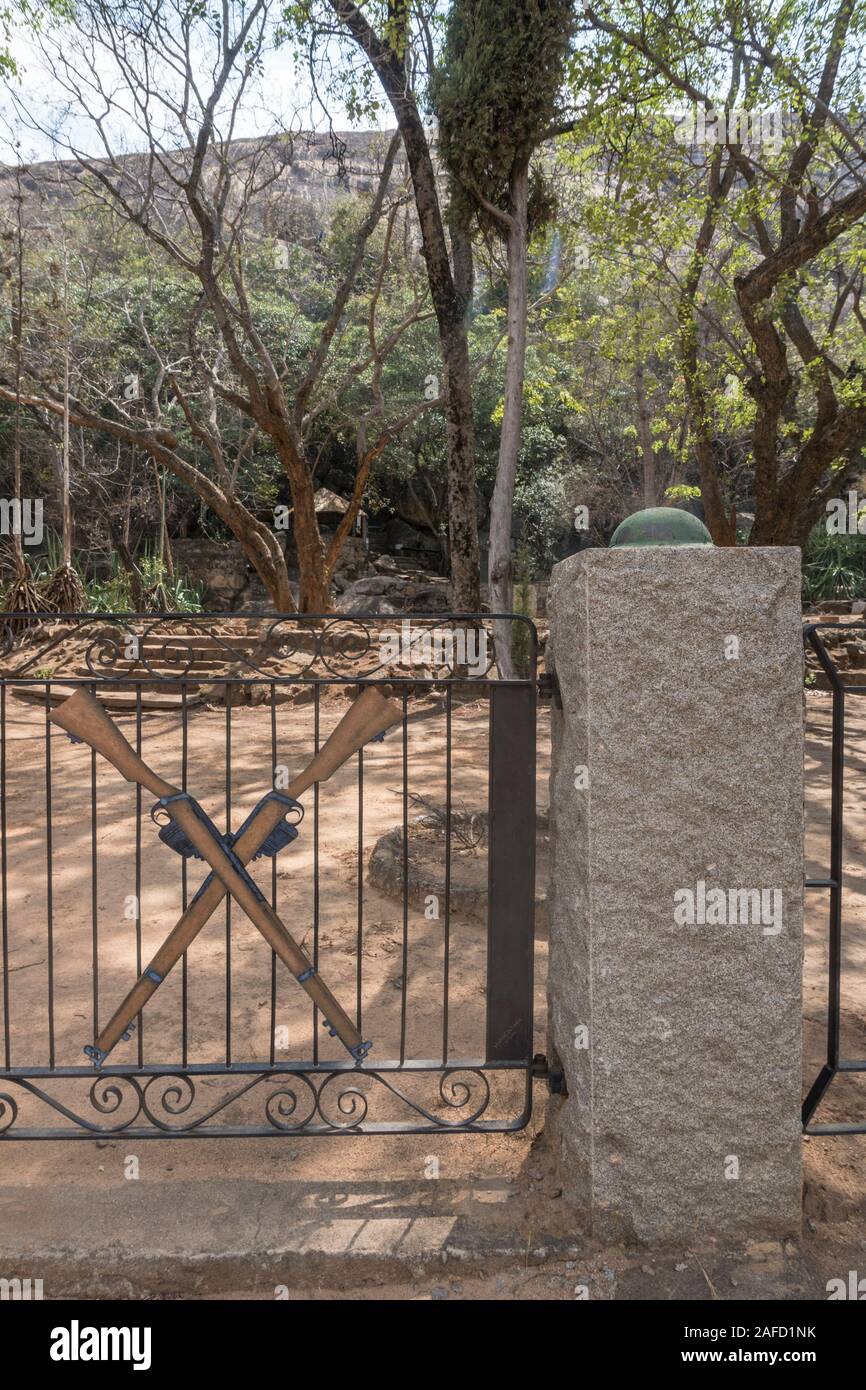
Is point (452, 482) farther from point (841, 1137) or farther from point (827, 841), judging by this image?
point (841, 1137)

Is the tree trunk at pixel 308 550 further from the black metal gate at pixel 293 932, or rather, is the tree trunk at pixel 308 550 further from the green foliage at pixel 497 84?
the green foliage at pixel 497 84

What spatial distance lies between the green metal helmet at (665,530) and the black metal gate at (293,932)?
1.52ft

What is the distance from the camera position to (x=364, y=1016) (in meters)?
3.61

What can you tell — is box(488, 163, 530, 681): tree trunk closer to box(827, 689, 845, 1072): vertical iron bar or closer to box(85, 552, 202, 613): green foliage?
box(827, 689, 845, 1072): vertical iron bar

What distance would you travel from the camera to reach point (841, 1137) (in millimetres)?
2859

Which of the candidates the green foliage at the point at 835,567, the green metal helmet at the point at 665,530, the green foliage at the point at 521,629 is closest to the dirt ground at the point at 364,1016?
the green metal helmet at the point at 665,530

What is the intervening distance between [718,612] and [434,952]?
2465 millimetres

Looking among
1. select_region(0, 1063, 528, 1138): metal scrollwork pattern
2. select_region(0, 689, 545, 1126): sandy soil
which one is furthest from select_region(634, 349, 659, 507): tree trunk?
select_region(0, 1063, 528, 1138): metal scrollwork pattern

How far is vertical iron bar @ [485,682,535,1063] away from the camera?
2.66 metres

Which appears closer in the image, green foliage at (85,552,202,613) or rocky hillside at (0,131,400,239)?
rocky hillside at (0,131,400,239)

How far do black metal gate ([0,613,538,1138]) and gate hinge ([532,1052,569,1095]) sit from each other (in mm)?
41

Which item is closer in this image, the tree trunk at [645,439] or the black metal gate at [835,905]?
the black metal gate at [835,905]

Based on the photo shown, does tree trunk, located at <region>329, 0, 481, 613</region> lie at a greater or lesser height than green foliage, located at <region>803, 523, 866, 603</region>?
greater

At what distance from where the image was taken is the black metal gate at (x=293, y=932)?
2.67 meters
